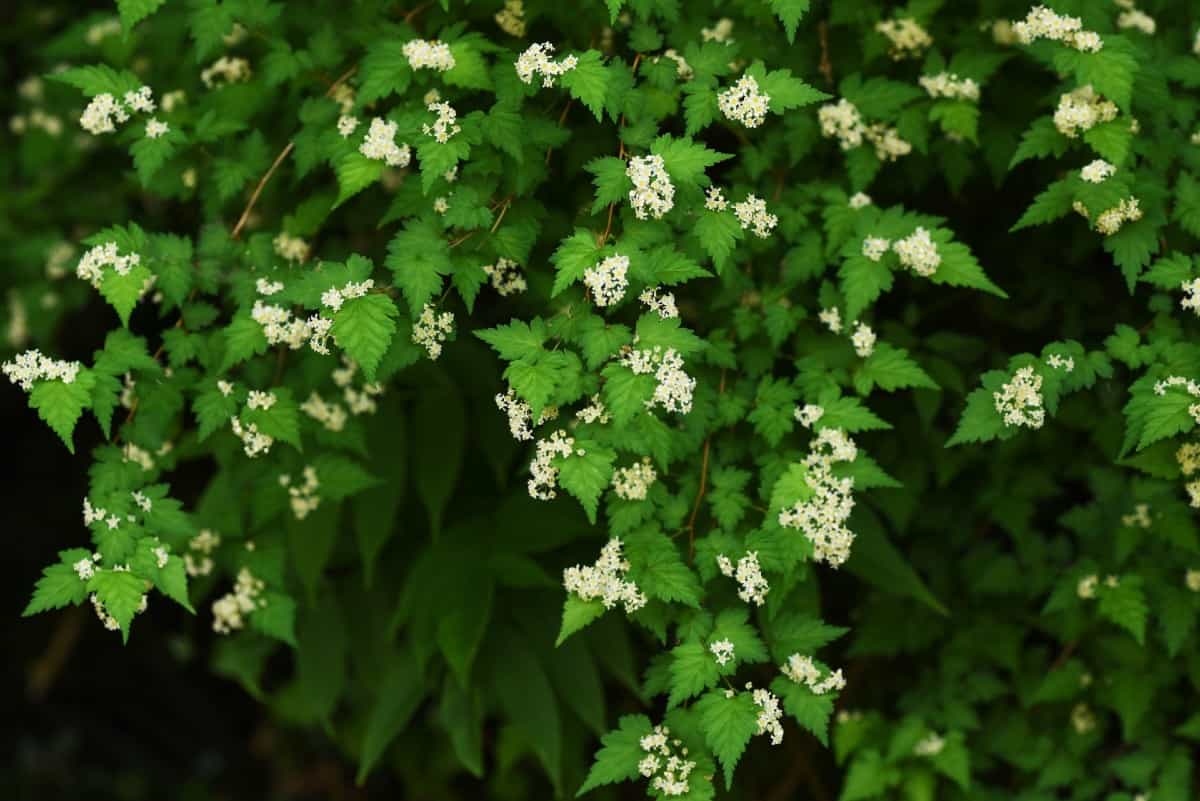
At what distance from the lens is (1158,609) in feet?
11.4

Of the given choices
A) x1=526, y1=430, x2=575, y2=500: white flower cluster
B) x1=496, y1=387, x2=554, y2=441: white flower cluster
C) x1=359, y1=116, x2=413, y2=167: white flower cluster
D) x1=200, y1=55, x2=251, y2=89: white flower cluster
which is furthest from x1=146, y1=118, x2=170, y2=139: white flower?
x1=526, y1=430, x2=575, y2=500: white flower cluster

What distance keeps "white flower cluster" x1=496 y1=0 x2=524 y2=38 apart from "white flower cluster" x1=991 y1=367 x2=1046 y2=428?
5.37 feet

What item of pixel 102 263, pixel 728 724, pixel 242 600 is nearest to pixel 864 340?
pixel 728 724

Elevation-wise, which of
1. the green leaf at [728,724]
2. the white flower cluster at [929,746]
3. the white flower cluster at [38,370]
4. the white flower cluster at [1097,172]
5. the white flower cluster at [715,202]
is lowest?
the white flower cluster at [929,746]

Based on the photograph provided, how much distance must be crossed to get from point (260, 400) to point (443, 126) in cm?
91

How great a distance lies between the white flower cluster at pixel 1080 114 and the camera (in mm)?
3062

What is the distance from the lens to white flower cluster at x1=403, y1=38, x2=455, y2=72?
2.99 meters

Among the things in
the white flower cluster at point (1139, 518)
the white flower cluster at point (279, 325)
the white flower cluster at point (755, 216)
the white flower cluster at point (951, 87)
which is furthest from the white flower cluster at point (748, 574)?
the white flower cluster at point (951, 87)

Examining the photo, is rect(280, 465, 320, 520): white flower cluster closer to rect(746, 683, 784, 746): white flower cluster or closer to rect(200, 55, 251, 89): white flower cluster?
rect(200, 55, 251, 89): white flower cluster

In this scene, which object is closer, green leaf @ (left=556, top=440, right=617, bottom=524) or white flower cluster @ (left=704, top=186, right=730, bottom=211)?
green leaf @ (left=556, top=440, right=617, bottom=524)

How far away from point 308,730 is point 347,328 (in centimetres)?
452

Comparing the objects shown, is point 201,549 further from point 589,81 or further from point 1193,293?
point 1193,293

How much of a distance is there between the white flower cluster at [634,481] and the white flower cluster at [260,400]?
3.19 ft

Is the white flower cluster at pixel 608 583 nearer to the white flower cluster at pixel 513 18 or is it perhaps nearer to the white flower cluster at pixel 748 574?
the white flower cluster at pixel 748 574
